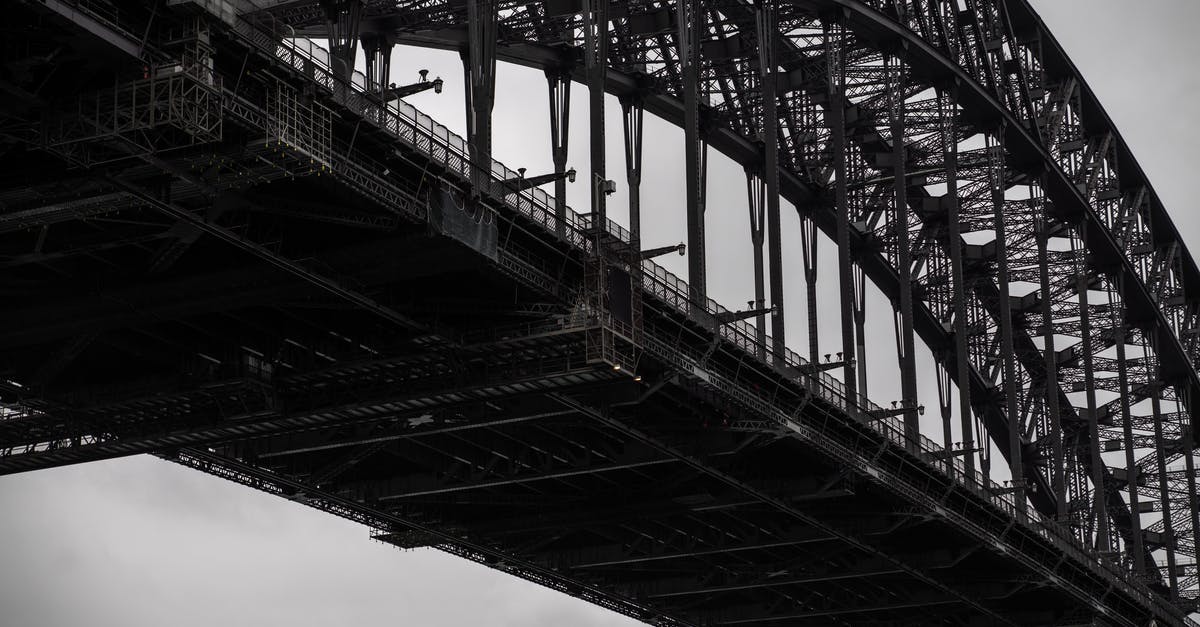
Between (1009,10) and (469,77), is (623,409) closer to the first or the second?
(469,77)

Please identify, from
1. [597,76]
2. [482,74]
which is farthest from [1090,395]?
[482,74]

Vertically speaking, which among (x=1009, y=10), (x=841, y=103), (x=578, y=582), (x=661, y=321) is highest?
(x=1009, y=10)

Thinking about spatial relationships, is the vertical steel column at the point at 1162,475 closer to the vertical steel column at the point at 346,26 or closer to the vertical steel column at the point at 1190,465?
the vertical steel column at the point at 1190,465

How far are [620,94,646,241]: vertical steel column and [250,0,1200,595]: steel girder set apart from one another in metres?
0.64

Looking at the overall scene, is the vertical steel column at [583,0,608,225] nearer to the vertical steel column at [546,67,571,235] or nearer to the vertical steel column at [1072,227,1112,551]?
the vertical steel column at [546,67,571,235]

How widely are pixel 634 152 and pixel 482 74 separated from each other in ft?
58.4

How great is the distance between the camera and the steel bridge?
46969 millimetres

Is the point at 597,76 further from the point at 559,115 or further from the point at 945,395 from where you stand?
the point at 945,395

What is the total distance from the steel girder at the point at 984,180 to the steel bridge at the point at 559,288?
0.33m

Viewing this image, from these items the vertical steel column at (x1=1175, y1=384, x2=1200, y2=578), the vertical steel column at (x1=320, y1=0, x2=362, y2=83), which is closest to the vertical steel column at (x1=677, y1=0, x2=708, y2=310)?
the vertical steel column at (x1=320, y1=0, x2=362, y2=83)

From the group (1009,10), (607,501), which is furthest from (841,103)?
(1009,10)

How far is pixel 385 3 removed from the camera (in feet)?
218

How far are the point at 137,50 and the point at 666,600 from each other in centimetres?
5467

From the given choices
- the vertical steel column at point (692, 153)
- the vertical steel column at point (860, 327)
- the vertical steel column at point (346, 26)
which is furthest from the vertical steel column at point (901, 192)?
the vertical steel column at point (346, 26)
